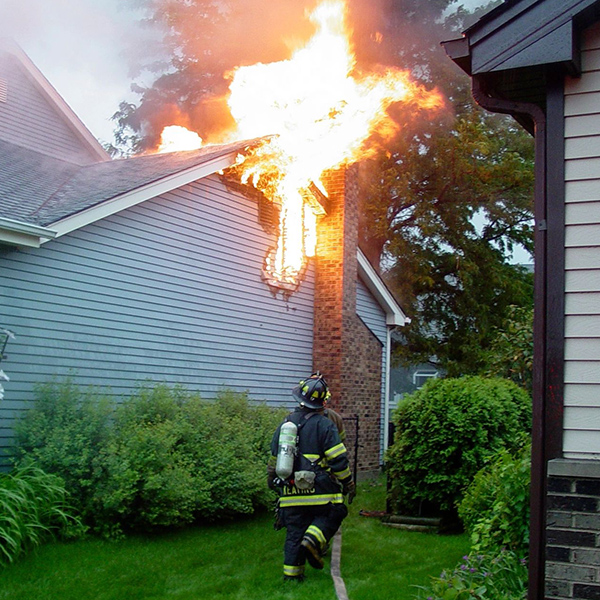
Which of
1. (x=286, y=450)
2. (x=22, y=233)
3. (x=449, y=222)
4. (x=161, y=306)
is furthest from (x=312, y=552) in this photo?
(x=449, y=222)

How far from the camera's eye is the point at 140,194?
11227 mm

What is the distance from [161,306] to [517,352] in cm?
583

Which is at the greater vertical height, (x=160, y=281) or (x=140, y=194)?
(x=140, y=194)

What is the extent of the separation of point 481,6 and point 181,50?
11.0 m

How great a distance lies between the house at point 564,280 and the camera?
4516 mm

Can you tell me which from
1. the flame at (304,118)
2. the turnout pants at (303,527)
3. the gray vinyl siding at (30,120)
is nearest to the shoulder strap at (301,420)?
the turnout pants at (303,527)

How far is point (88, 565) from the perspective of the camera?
7.40 m

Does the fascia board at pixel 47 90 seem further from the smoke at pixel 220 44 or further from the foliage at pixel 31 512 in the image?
the foliage at pixel 31 512

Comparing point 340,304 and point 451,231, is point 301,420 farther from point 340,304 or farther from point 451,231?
Result: point 451,231

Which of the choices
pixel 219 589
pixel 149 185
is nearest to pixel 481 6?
pixel 149 185

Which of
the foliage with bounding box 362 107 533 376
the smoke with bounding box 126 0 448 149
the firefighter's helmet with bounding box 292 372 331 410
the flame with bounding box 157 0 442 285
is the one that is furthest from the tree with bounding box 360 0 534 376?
the firefighter's helmet with bounding box 292 372 331 410

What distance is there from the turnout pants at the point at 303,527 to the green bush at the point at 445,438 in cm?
304

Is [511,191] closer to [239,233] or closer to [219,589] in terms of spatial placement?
[239,233]

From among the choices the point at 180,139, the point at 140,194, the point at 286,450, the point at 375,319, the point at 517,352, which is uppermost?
the point at 180,139
